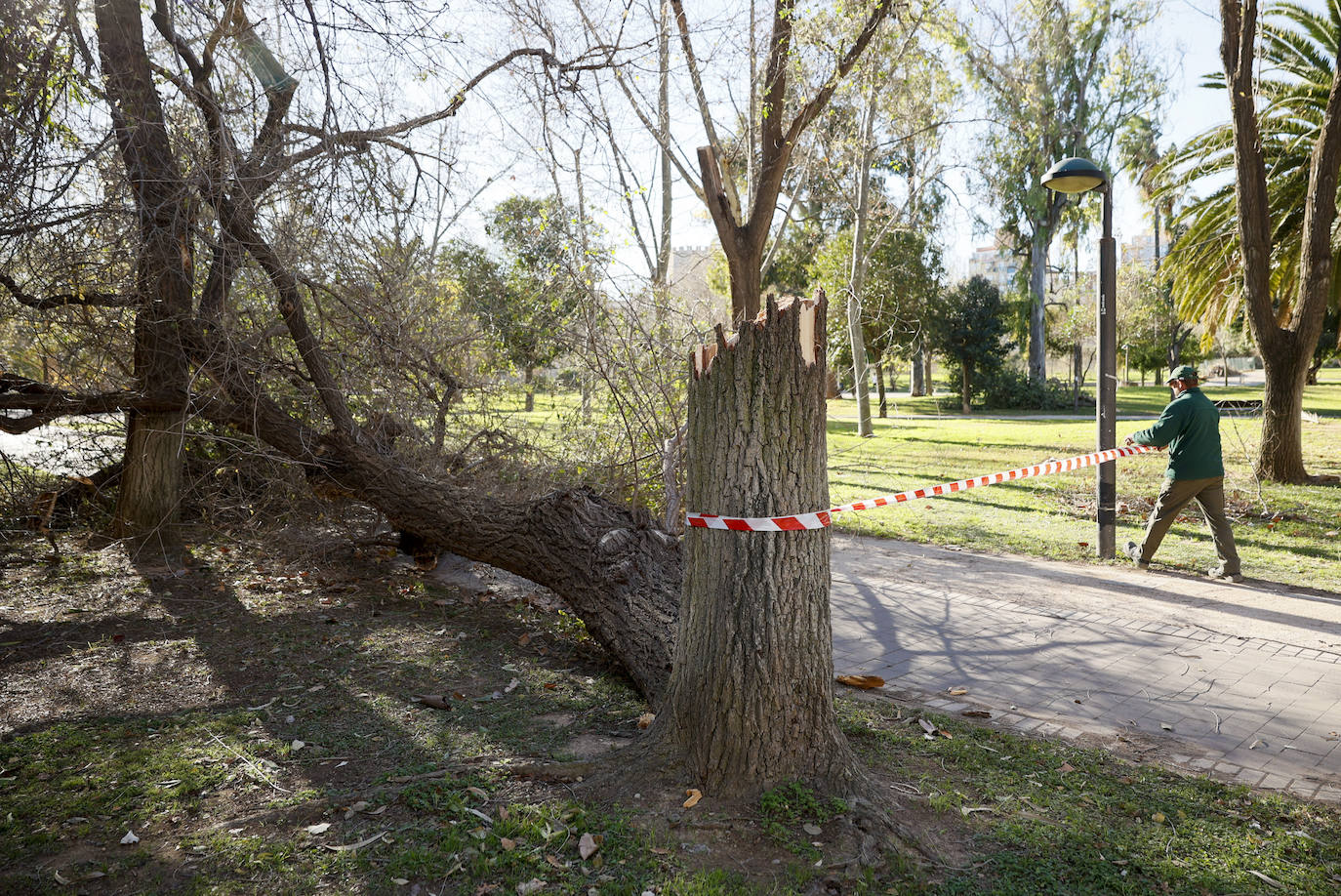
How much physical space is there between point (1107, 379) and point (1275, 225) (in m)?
9.89

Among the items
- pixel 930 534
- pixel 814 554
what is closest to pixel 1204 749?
pixel 814 554

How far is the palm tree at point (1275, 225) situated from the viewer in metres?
11.9

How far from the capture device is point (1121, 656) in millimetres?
5859

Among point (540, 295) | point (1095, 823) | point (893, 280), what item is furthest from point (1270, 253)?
point (893, 280)

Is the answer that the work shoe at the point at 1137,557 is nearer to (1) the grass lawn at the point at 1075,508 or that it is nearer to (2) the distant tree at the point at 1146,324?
(1) the grass lawn at the point at 1075,508

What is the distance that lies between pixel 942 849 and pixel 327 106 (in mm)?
6314

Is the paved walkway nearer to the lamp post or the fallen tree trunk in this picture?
the lamp post

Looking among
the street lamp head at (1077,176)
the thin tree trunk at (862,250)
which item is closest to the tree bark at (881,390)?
the thin tree trunk at (862,250)

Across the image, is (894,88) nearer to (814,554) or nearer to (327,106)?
(327,106)

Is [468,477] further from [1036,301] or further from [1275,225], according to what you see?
[1036,301]

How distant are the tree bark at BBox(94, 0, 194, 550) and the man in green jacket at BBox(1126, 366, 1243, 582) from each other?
7812 millimetres

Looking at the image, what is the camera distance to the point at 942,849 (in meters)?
3.36

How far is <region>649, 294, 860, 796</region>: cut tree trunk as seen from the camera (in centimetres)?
361

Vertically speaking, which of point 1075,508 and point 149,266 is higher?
point 149,266
